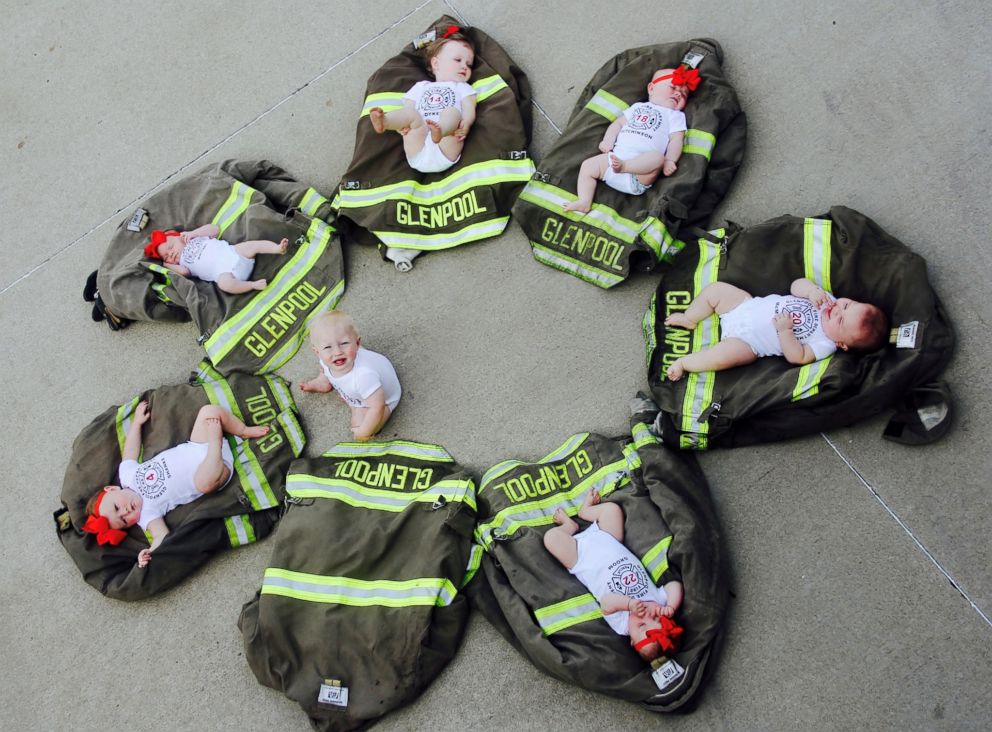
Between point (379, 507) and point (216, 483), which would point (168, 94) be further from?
point (379, 507)

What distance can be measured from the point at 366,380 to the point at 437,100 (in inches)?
54.5

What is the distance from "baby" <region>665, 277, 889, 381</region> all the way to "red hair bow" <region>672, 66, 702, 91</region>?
0.97 meters

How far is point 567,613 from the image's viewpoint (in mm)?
2896

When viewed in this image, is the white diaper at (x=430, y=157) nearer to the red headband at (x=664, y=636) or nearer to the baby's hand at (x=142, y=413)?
the baby's hand at (x=142, y=413)

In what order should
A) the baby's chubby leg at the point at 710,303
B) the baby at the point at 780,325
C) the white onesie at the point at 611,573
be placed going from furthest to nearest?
1. the baby's chubby leg at the point at 710,303
2. the baby at the point at 780,325
3. the white onesie at the point at 611,573

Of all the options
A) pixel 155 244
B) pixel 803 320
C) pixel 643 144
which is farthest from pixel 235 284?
pixel 803 320

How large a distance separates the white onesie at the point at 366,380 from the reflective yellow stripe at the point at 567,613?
109cm

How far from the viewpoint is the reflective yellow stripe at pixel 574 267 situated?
137 inches

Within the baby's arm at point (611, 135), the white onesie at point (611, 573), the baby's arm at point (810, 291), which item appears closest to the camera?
the white onesie at point (611, 573)

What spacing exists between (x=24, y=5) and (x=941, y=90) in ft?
16.4

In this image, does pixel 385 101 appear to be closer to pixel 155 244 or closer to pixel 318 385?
pixel 155 244

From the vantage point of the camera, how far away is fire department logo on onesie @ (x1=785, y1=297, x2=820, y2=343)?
3.06 m

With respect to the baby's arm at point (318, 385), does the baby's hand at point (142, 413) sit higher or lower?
lower

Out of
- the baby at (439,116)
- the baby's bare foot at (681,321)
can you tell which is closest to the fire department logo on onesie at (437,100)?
the baby at (439,116)
